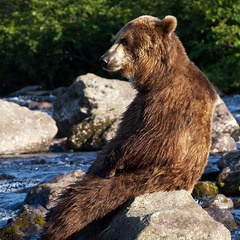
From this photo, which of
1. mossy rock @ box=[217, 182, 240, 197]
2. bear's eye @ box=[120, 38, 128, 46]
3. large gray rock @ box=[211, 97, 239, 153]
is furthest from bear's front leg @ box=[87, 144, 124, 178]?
large gray rock @ box=[211, 97, 239, 153]

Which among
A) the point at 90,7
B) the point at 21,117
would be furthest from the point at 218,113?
the point at 90,7

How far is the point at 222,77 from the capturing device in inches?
747

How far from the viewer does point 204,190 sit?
8.65m

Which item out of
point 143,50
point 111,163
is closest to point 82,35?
point 143,50

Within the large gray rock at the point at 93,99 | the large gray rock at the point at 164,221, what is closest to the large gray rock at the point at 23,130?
the large gray rock at the point at 93,99

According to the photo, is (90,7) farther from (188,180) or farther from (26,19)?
(188,180)

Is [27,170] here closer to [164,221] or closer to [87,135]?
[87,135]

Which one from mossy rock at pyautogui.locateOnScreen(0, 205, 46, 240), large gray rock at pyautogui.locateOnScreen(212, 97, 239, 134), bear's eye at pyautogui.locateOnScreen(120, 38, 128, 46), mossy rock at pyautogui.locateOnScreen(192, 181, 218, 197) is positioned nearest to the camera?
bear's eye at pyautogui.locateOnScreen(120, 38, 128, 46)

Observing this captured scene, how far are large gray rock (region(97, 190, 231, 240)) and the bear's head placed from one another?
2.67 ft

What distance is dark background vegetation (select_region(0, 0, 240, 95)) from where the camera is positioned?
19406mm

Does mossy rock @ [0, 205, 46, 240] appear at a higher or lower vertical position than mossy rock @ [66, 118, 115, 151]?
higher

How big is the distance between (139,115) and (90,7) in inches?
657

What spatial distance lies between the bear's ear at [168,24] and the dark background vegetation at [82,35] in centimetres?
1349

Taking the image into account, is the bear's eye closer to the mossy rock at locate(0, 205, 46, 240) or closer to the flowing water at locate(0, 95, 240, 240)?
the mossy rock at locate(0, 205, 46, 240)
